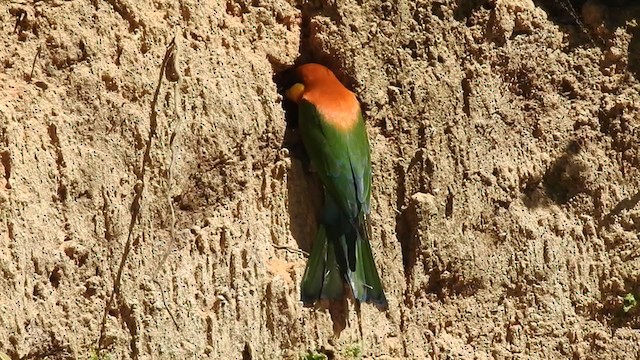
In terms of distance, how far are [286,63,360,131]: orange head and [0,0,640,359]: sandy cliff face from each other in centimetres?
7

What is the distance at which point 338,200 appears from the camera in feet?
11.8

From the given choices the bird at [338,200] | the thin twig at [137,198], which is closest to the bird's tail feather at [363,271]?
the bird at [338,200]

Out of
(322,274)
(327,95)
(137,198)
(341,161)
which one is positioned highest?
(327,95)

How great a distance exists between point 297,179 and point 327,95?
0.28 m

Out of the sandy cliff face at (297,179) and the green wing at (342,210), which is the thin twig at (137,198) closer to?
the sandy cliff face at (297,179)

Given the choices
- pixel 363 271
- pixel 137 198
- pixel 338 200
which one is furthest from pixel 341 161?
pixel 137 198

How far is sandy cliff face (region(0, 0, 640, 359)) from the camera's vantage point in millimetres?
3205

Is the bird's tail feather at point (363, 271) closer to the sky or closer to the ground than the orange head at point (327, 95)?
closer to the ground

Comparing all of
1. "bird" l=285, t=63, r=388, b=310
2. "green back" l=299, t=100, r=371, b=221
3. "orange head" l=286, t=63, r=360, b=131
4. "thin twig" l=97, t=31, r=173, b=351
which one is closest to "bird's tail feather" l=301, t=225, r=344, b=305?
"bird" l=285, t=63, r=388, b=310

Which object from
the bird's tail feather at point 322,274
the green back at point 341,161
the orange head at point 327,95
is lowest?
the bird's tail feather at point 322,274

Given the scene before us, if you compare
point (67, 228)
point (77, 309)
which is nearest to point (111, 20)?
point (67, 228)

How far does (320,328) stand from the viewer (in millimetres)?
3584

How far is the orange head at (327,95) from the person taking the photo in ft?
11.9

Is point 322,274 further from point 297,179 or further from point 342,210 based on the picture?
point 297,179
